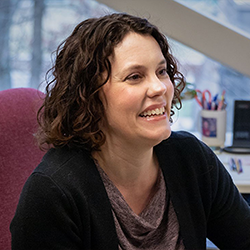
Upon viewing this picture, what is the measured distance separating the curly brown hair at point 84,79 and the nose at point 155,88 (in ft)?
0.37

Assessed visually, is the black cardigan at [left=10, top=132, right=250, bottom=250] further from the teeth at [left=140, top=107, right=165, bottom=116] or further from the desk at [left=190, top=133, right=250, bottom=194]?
the desk at [left=190, top=133, right=250, bottom=194]

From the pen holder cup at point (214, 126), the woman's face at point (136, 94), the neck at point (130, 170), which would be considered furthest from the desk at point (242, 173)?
the woman's face at point (136, 94)

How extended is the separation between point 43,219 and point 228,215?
56 cm

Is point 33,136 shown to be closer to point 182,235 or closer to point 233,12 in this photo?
point 182,235

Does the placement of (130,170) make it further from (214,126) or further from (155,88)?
(214,126)

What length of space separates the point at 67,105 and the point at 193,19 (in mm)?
1012

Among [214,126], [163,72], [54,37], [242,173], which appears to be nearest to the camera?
[163,72]

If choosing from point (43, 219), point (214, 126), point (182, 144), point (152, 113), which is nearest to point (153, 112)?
point (152, 113)

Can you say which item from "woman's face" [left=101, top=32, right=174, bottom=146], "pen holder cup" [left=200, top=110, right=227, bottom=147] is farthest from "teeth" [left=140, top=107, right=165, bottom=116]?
"pen holder cup" [left=200, top=110, right=227, bottom=147]

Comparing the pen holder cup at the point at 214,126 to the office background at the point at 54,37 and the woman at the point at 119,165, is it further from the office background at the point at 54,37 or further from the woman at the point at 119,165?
the woman at the point at 119,165

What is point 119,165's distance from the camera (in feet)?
4.02

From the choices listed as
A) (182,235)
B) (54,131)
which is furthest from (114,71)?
(182,235)

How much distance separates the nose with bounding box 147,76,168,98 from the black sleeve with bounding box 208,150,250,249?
330mm

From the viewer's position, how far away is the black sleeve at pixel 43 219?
3.46 ft
